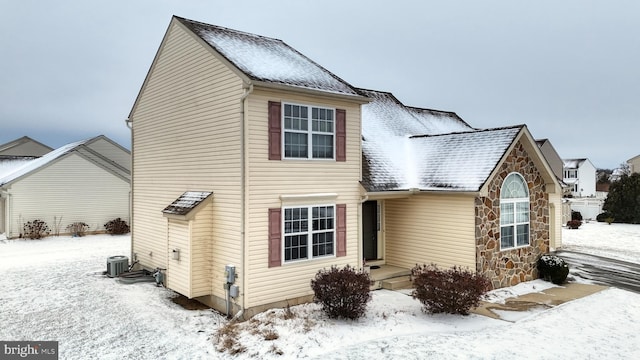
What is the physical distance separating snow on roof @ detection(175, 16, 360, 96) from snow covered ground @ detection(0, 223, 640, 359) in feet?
19.6

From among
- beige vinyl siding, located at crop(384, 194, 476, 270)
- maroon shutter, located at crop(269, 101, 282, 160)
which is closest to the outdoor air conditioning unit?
maroon shutter, located at crop(269, 101, 282, 160)

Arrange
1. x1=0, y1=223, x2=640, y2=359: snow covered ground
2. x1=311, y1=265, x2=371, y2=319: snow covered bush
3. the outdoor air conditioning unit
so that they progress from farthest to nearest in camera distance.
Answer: the outdoor air conditioning unit → x1=311, y1=265, x2=371, y2=319: snow covered bush → x1=0, y1=223, x2=640, y2=359: snow covered ground

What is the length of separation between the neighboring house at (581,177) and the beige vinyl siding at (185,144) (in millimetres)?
66871

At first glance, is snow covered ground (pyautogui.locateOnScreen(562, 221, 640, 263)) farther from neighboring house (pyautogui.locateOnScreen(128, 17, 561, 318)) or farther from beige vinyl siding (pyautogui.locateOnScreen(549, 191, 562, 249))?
neighboring house (pyautogui.locateOnScreen(128, 17, 561, 318))

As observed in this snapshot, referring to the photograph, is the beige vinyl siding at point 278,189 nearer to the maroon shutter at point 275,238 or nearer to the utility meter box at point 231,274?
the maroon shutter at point 275,238

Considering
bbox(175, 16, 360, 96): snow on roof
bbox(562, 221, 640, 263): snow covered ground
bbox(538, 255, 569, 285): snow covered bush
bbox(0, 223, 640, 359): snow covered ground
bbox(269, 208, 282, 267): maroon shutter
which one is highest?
bbox(175, 16, 360, 96): snow on roof

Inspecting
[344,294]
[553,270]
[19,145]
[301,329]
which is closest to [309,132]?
[344,294]

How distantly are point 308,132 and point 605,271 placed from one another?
43.8ft

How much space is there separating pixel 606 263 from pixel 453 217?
9.57 m

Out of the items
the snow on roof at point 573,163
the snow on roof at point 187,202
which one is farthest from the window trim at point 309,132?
the snow on roof at point 573,163

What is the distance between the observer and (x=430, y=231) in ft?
45.4

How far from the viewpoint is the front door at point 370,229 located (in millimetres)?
14812

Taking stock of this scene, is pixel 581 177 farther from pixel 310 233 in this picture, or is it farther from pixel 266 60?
pixel 266 60

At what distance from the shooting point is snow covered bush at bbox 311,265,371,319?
9.55 m
